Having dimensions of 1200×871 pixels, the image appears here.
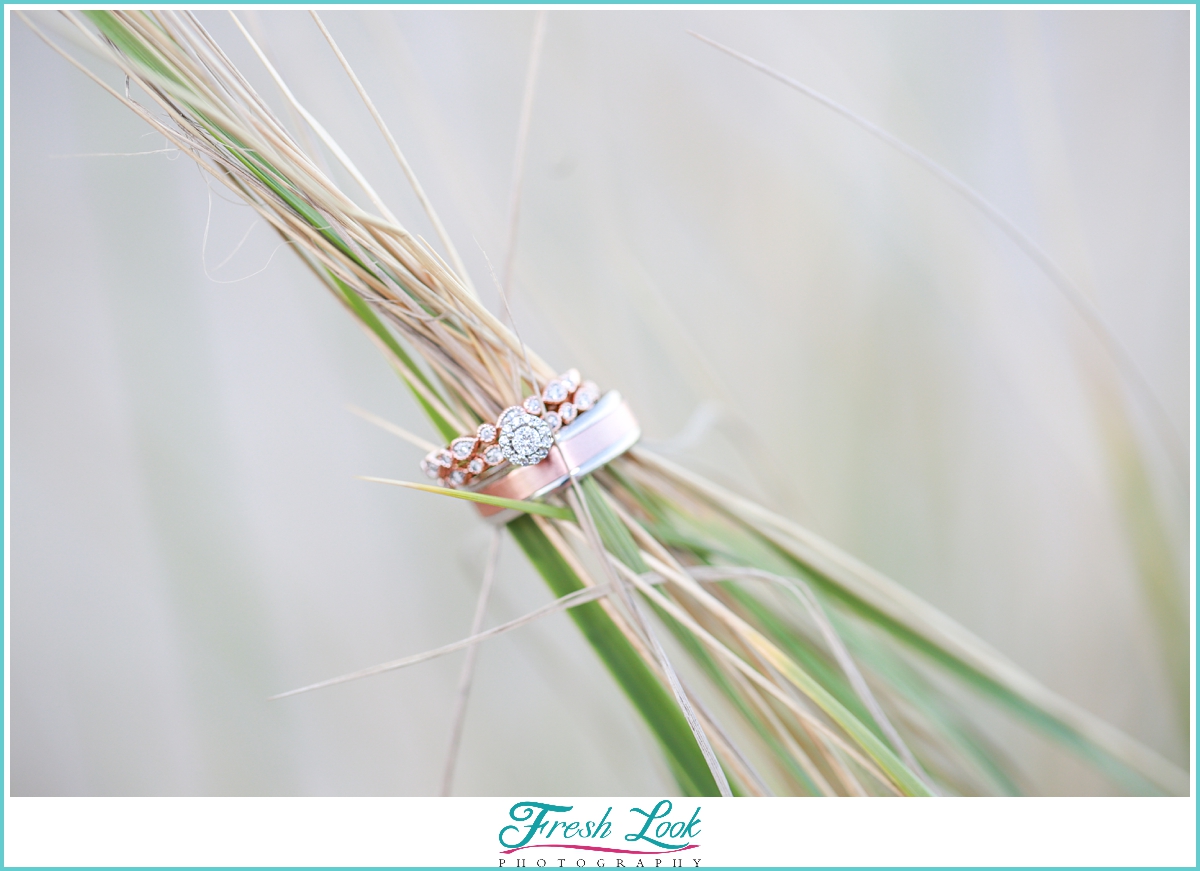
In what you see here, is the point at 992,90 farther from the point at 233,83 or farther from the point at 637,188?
the point at 233,83

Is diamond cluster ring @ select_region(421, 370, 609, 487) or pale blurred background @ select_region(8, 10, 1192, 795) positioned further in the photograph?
pale blurred background @ select_region(8, 10, 1192, 795)

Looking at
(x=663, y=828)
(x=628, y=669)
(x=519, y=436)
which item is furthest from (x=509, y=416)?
(x=663, y=828)

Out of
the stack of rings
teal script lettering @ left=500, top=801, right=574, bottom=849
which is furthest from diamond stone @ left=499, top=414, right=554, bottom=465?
teal script lettering @ left=500, top=801, right=574, bottom=849

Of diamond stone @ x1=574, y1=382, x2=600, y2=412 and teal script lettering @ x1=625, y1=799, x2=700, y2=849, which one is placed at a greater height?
diamond stone @ x1=574, y1=382, x2=600, y2=412

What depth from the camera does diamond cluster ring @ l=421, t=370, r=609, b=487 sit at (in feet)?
0.94

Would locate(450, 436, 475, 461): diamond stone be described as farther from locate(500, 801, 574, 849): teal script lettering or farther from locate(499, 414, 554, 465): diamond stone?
locate(500, 801, 574, 849): teal script lettering

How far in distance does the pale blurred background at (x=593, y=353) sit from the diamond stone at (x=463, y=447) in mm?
311

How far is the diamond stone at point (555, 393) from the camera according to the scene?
0.30m

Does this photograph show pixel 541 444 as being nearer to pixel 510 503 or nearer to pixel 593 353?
pixel 510 503

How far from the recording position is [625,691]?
299 millimetres

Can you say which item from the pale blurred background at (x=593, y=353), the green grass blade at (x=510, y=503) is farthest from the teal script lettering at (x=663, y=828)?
the pale blurred background at (x=593, y=353)

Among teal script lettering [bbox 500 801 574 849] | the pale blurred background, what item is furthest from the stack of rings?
the pale blurred background

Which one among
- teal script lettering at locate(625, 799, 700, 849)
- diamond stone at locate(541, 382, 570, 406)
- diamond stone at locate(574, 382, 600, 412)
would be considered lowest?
teal script lettering at locate(625, 799, 700, 849)

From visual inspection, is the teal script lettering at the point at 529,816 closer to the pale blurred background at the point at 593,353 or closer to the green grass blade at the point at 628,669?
the green grass blade at the point at 628,669
